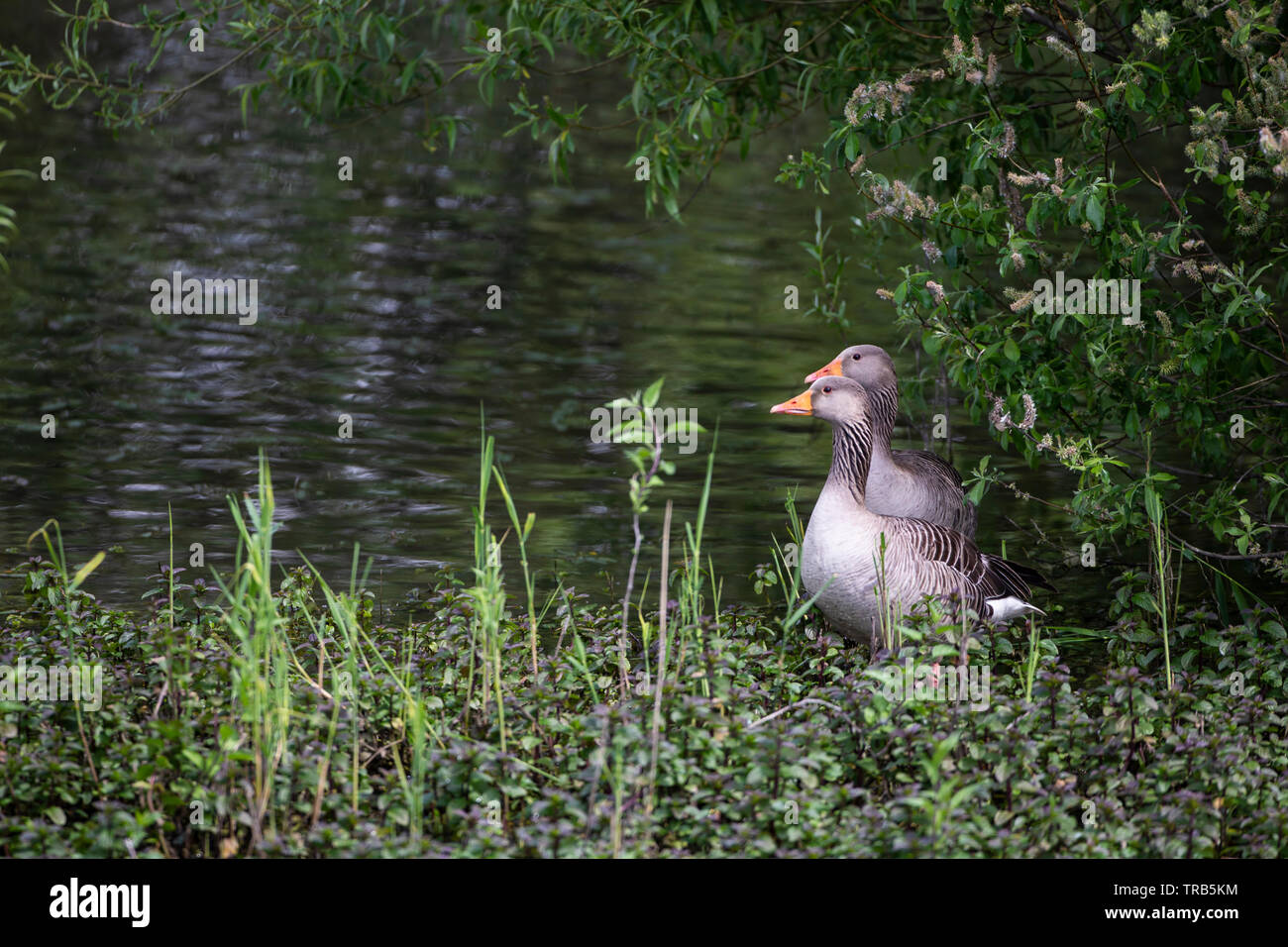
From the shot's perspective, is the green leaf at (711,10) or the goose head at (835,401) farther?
the green leaf at (711,10)

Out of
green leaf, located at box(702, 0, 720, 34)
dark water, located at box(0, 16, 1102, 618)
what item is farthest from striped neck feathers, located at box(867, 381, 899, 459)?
green leaf, located at box(702, 0, 720, 34)

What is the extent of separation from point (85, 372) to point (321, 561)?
4.87 m

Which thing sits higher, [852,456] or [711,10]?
[711,10]

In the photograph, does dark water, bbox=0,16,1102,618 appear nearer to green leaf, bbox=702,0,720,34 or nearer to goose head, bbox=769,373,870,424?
goose head, bbox=769,373,870,424

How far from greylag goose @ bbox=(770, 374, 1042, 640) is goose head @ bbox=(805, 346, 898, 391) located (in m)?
1.04

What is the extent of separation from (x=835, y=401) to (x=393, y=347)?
709 cm

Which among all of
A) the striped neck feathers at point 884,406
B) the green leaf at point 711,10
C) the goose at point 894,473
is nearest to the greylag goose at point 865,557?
the goose at point 894,473

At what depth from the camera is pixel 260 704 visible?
509 centimetres

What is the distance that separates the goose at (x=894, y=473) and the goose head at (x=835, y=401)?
14.1 inches

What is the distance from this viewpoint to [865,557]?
6824 mm

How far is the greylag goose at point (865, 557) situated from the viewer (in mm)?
6828

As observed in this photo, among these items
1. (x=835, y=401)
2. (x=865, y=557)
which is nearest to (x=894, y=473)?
(x=835, y=401)

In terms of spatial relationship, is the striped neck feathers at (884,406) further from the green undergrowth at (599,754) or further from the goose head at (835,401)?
the green undergrowth at (599,754)

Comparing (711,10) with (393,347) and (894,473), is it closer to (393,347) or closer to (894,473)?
(894,473)
